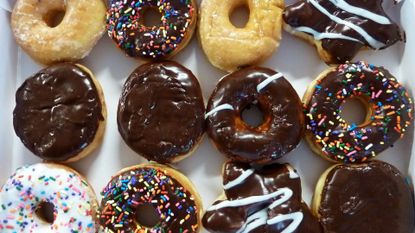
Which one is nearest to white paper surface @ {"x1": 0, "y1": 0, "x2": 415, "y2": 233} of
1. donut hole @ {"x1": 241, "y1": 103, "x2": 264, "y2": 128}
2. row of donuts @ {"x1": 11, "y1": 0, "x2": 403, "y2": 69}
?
row of donuts @ {"x1": 11, "y1": 0, "x2": 403, "y2": 69}

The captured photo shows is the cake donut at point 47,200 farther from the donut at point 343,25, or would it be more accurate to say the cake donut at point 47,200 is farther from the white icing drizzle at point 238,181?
the donut at point 343,25

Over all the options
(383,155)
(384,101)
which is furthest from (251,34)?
(383,155)

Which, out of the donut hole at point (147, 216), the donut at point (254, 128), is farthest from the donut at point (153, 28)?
the donut hole at point (147, 216)

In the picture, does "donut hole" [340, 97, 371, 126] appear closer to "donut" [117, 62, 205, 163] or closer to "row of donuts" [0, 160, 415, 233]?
"row of donuts" [0, 160, 415, 233]

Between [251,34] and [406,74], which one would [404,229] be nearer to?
[406,74]

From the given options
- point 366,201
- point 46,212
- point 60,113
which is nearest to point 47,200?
point 46,212

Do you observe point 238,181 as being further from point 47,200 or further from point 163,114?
point 47,200

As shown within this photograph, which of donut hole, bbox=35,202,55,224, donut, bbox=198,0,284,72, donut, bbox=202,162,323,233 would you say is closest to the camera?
donut, bbox=202,162,323,233
